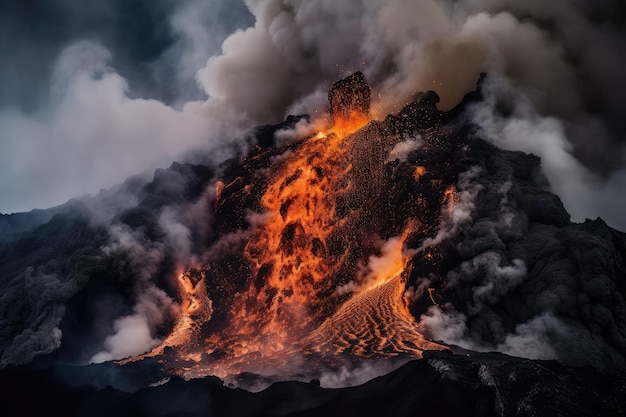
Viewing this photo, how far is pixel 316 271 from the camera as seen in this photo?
52625mm

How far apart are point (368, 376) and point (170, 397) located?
11.9 meters

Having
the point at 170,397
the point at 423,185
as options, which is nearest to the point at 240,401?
the point at 170,397

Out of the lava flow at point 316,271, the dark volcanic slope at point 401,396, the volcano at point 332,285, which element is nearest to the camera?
the dark volcanic slope at point 401,396

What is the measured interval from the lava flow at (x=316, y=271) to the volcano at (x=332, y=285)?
248 mm

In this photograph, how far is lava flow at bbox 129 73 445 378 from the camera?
35.4 metres

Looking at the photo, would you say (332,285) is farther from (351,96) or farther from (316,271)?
(351,96)

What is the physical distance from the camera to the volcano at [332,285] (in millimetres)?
22938

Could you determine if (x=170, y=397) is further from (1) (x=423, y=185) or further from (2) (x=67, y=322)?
(1) (x=423, y=185)

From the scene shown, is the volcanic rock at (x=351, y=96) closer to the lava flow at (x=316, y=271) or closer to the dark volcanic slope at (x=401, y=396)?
the lava flow at (x=316, y=271)

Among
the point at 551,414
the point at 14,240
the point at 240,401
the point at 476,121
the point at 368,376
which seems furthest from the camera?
the point at 14,240

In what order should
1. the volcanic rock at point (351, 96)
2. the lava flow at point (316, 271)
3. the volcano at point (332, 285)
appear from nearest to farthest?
the volcano at point (332, 285) → the lava flow at point (316, 271) → the volcanic rock at point (351, 96)

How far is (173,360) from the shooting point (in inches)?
1451

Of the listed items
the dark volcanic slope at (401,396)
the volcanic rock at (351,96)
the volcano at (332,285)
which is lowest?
the dark volcanic slope at (401,396)

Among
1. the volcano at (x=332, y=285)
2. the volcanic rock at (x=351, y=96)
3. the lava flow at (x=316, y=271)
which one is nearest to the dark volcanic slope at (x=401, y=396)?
the volcano at (x=332, y=285)
